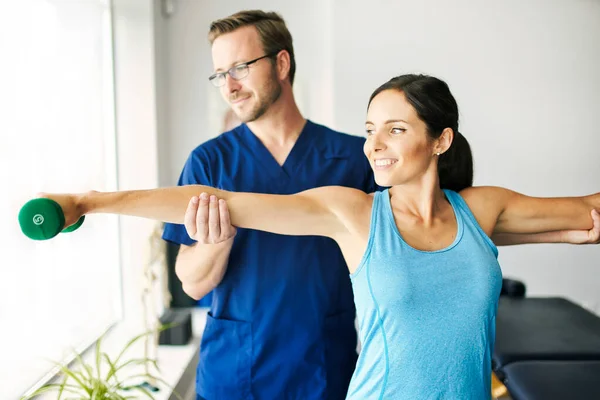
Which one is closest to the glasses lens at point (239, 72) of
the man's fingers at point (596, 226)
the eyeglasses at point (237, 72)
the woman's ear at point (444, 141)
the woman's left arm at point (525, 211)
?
the eyeglasses at point (237, 72)

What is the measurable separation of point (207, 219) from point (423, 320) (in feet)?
1.57

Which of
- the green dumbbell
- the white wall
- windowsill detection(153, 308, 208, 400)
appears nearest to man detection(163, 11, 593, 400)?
the green dumbbell

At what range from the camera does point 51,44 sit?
2.09 meters

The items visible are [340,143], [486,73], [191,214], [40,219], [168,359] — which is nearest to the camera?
[40,219]

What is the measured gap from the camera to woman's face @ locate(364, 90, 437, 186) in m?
1.14

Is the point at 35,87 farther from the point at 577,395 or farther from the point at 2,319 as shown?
the point at 577,395

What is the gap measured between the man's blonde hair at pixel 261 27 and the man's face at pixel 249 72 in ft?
0.04

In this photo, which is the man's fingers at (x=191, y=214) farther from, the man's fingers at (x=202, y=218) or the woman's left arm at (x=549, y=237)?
the woman's left arm at (x=549, y=237)

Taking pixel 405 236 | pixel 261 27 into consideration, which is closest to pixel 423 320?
pixel 405 236

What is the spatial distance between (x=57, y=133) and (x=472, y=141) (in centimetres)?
238

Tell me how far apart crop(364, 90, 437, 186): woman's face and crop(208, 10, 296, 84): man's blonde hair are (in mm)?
424

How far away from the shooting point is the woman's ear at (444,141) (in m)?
1.20

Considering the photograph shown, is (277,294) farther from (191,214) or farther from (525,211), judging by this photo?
(525,211)

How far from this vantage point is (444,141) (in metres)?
1.20
